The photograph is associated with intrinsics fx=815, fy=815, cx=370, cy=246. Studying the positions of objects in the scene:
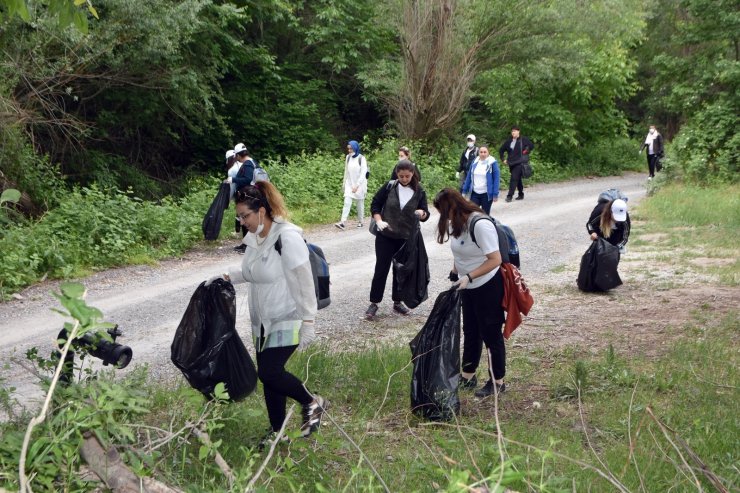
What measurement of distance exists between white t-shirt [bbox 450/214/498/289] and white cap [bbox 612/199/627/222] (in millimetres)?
3852

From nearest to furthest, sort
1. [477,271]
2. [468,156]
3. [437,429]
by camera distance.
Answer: [437,429] → [477,271] → [468,156]

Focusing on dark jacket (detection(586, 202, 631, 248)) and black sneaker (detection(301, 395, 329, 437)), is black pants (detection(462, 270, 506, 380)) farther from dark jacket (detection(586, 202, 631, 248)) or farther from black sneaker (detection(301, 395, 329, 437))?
dark jacket (detection(586, 202, 631, 248))

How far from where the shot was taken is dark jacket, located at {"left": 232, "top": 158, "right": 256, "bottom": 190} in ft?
38.9

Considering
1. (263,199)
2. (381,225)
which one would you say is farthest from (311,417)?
(381,225)

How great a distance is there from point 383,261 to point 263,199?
388 cm

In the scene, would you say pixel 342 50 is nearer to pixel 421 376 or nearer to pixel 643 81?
pixel 643 81

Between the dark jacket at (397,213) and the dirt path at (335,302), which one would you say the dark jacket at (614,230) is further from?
the dark jacket at (397,213)

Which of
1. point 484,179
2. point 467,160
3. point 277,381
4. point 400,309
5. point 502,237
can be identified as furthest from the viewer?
point 467,160

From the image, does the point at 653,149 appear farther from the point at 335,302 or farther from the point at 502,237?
the point at 502,237

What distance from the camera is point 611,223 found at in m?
9.66

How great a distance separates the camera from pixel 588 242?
→ 14570 mm

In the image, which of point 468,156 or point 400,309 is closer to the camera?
point 400,309

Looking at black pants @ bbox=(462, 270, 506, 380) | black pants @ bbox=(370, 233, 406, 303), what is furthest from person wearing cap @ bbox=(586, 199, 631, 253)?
black pants @ bbox=(462, 270, 506, 380)

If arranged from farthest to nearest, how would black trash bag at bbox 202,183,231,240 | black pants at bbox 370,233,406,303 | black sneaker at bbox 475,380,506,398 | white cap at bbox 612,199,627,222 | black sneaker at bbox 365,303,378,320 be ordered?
black trash bag at bbox 202,183,231,240 → white cap at bbox 612,199,627,222 → black sneaker at bbox 365,303,378,320 → black pants at bbox 370,233,406,303 → black sneaker at bbox 475,380,506,398
